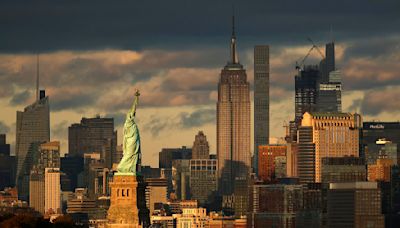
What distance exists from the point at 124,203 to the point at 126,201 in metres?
0.14

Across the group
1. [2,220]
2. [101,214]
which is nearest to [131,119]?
[2,220]

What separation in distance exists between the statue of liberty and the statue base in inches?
14.2

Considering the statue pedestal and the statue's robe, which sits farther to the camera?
the statue's robe

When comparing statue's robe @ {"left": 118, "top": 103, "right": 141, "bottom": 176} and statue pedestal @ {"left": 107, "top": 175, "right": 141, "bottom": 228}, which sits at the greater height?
statue's robe @ {"left": 118, "top": 103, "right": 141, "bottom": 176}

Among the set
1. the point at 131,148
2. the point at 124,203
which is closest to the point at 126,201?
the point at 124,203

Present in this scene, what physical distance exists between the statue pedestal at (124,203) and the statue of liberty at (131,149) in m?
0.37

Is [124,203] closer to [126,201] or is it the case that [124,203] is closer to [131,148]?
[126,201]

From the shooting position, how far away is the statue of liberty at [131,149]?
99.4 meters

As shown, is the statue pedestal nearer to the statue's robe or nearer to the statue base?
the statue base

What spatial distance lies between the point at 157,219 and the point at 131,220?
4020 inches

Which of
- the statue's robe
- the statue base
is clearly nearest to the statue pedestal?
the statue base

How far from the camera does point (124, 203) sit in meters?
98.2

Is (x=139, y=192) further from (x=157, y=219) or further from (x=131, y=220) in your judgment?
(x=157, y=219)

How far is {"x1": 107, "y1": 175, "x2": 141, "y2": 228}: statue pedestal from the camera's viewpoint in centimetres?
9744
